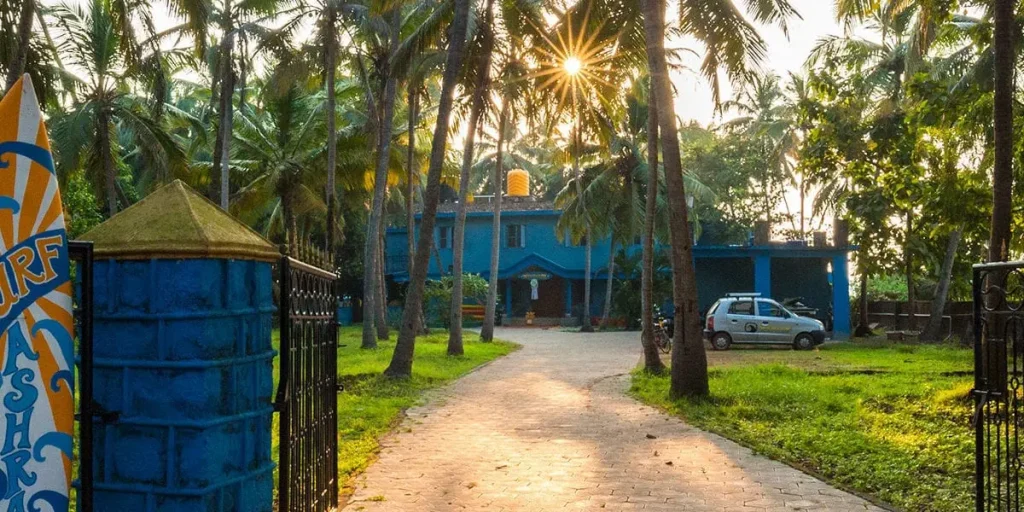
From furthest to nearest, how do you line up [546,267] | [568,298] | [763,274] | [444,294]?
1. [568,298]
2. [546,267]
3. [444,294]
4. [763,274]

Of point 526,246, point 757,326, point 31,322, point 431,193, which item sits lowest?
point 757,326

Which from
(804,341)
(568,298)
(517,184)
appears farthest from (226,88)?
(517,184)

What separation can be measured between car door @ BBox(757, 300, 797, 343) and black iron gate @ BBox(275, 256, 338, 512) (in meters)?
20.7

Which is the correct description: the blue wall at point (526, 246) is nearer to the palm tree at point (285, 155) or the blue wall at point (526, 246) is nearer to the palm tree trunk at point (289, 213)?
the palm tree at point (285, 155)

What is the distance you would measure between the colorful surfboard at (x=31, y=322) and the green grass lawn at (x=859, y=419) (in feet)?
19.3

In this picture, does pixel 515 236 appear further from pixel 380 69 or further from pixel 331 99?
pixel 331 99

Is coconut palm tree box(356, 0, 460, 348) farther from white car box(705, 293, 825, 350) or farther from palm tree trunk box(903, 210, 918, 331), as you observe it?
palm tree trunk box(903, 210, 918, 331)

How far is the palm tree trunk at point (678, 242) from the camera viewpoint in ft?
42.9

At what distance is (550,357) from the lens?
23.2 metres

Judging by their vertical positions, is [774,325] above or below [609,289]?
below

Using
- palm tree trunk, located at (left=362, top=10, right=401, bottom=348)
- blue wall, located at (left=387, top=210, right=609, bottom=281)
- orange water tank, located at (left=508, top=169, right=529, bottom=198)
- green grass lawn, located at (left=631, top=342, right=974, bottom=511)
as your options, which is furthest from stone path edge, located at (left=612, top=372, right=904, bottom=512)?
orange water tank, located at (left=508, top=169, right=529, bottom=198)

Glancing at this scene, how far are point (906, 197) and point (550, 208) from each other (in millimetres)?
30302

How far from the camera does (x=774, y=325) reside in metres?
25.4

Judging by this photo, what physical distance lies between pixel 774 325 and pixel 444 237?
25.2 m
